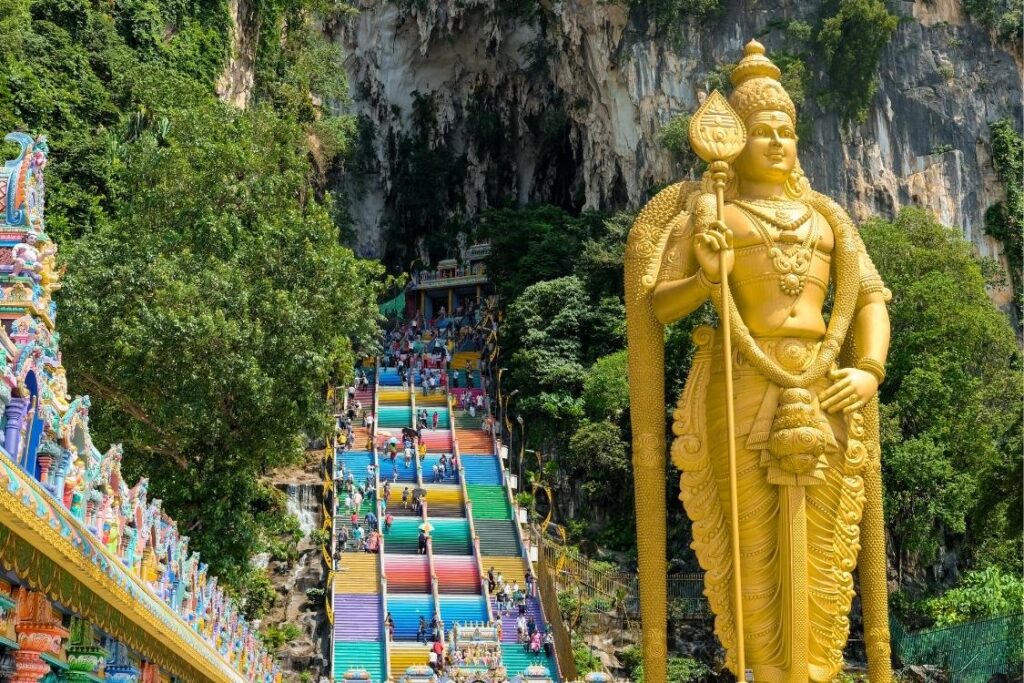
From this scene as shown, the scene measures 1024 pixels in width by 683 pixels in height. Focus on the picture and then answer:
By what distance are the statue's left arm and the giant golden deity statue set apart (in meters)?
0.01

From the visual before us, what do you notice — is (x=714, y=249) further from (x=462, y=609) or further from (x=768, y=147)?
(x=462, y=609)

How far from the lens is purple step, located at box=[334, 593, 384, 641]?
18.5 meters

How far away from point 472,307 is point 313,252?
16.8m

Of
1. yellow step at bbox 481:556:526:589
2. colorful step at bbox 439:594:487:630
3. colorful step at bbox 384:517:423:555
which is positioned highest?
colorful step at bbox 384:517:423:555

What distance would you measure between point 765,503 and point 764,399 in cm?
62

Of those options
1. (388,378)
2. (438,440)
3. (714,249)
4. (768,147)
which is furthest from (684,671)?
(714,249)

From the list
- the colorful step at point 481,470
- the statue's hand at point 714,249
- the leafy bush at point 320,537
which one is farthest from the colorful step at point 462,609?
the statue's hand at point 714,249

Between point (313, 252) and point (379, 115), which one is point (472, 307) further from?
point (313, 252)

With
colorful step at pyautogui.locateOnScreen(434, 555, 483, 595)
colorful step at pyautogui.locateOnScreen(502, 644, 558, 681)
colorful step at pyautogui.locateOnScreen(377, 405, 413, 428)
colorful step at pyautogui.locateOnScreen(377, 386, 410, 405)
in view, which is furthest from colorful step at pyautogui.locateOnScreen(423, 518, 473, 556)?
colorful step at pyautogui.locateOnScreen(377, 386, 410, 405)

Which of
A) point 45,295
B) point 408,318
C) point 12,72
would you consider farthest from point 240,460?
point 408,318

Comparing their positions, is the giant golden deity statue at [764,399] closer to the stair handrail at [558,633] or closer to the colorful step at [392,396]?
the stair handrail at [558,633]

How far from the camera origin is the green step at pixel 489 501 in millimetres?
22688

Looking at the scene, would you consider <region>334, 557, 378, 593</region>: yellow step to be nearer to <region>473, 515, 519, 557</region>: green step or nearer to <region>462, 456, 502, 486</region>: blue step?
<region>473, 515, 519, 557</region>: green step

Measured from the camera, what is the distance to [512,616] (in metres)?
19.1
